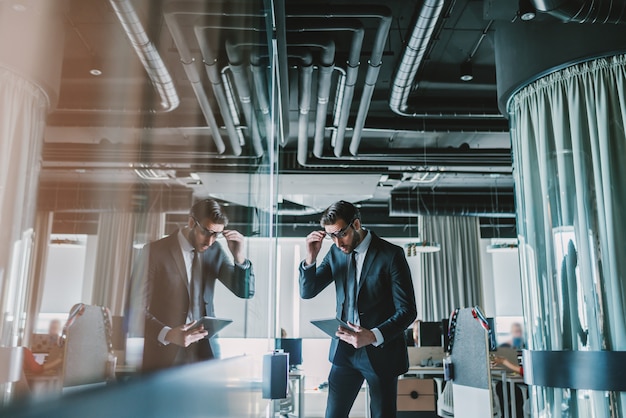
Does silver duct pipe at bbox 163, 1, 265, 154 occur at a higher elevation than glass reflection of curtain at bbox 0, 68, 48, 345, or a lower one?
higher

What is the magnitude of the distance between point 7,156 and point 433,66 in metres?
6.14

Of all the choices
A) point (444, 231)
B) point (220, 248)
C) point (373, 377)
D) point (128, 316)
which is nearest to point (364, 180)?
point (444, 231)

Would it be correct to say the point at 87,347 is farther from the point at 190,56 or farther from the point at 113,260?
the point at 190,56

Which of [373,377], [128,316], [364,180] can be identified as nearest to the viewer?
[128,316]

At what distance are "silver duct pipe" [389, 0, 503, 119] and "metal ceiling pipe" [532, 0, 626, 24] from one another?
0.85m

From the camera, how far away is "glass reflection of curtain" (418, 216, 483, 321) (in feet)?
36.6

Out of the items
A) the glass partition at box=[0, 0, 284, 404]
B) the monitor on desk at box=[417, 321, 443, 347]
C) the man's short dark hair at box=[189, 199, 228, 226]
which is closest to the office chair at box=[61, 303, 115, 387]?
the glass partition at box=[0, 0, 284, 404]

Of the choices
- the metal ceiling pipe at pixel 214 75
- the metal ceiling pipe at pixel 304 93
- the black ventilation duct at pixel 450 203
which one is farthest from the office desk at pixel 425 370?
the metal ceiling pipe at pixel 214 75

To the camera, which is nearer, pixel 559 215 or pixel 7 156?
pixel 7 156

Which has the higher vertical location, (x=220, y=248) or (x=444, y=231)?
(x=444, y=231)

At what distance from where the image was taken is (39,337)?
24 cm

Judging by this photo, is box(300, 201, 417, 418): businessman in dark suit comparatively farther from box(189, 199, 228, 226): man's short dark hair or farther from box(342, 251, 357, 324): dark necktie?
box(189, 199, 228, 226): man's short dark hair

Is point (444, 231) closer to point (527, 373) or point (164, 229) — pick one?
point (527, 373)

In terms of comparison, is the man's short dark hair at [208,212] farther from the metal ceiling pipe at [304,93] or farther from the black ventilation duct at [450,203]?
the black ventilation duct at [450,203]
